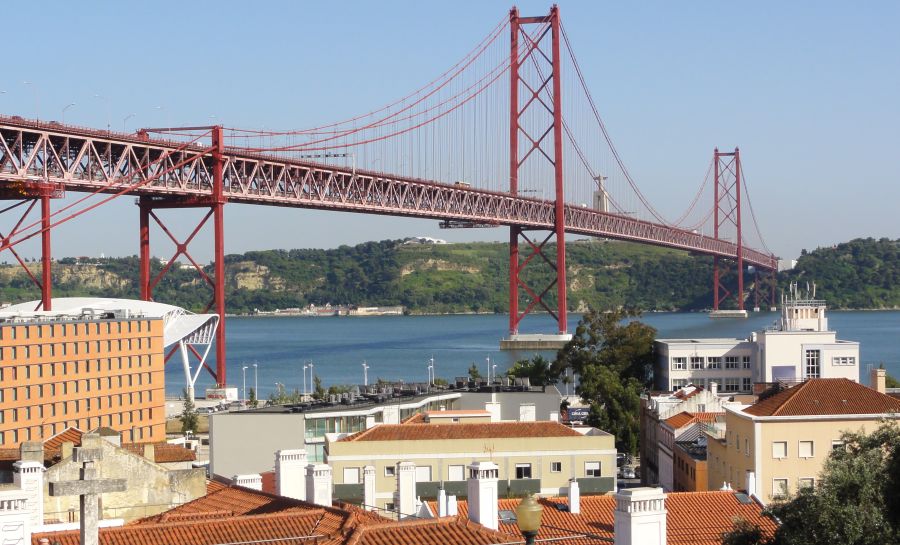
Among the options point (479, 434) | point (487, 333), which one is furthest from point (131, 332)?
point (487, 333)

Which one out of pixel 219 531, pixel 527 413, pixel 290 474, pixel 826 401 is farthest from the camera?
pixel 527 413

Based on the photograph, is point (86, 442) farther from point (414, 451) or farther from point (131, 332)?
point (131, 332)

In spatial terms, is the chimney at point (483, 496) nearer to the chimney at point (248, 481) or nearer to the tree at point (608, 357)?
the chimney at point (248, 481)

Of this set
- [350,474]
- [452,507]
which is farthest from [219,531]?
[350,474]

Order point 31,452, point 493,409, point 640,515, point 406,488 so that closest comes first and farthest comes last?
point 640,515
point 406,488
point 31,452
point 493,409

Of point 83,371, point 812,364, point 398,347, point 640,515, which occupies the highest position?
point 640,515

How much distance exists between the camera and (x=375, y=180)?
2852 inches

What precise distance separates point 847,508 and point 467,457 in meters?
14.3

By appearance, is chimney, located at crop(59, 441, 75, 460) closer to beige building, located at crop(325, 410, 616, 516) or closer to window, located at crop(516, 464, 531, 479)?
beige building, located at crop(325, 410, 616, 516)

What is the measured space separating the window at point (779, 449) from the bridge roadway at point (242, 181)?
27120 millimetres

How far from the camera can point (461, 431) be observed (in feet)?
91.4

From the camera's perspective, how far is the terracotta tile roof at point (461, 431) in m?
27.4

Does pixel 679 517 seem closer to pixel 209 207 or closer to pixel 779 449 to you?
pixel 779 449

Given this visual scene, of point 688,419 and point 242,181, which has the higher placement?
point 242,181
